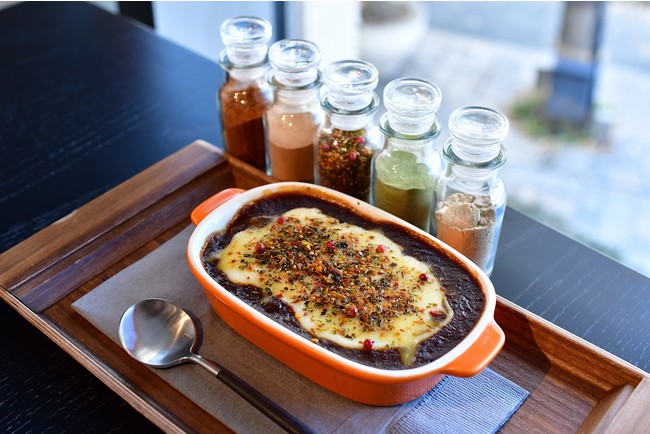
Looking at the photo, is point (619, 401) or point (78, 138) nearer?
point (619, 401)

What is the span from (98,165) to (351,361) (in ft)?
2.53

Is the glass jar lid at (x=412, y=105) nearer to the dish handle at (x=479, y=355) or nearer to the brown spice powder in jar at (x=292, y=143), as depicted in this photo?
the brown spice powder in jar at (x=292, y=143)

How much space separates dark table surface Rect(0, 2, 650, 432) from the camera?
1035 millimetres

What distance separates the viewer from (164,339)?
1037 mm

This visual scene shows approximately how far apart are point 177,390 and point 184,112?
0.75 meters

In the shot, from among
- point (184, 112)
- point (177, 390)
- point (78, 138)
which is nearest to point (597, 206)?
point (184, 112)

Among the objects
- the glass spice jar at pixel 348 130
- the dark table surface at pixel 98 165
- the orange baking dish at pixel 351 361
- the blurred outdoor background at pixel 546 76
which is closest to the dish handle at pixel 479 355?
the orange baking dish at pixel 351 361

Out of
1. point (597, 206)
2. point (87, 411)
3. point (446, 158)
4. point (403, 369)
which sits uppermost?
point (446, 158)

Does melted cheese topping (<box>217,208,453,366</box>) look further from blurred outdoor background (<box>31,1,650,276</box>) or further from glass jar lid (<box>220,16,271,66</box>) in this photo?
blurred outdoor background (<box>31,1,650,276</box>)

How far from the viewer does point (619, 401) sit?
0.93 meters

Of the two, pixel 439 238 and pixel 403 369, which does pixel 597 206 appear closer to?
pixel 439 238

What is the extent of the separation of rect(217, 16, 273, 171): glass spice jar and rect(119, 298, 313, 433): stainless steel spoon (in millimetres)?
363

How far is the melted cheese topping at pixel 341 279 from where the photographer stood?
95cm

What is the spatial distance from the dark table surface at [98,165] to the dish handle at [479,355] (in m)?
0.22
